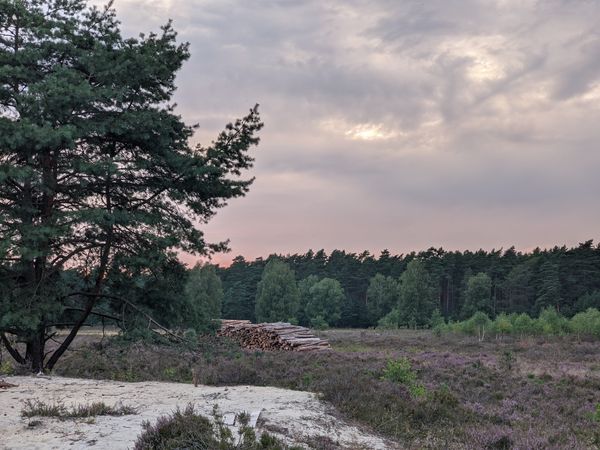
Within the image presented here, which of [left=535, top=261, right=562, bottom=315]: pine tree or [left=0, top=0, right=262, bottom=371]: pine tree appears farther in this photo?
[left=535, top=261, right=562, bottom=315]: pine tree

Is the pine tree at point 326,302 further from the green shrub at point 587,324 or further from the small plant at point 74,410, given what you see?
the small plant at point 74,410

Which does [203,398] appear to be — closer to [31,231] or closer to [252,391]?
[252,391]

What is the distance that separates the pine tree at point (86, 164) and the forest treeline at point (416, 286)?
57.6 meters

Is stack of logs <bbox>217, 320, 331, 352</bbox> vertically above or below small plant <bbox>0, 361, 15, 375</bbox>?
below

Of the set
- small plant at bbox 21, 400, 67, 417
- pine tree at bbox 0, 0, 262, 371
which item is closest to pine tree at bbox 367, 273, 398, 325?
pine tree at bbox 0, 0, 262, 371

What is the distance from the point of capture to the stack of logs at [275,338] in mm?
26219

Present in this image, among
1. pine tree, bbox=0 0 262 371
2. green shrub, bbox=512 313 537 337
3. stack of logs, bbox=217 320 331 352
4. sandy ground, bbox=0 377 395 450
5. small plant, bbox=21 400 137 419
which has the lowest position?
green shrub, bbox=512 313 537 337

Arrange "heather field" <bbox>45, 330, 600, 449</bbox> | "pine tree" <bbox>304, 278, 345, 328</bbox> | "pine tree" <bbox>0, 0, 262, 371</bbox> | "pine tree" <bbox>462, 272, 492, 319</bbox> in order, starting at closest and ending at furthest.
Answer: "heather field" <bbox>45, 330, 600, 449</bbox>, "pine tree" <bbox>0, 0, 262, 371</bbox>, "pine tree" <bbox>462, 272, 492, 319</bbox>, "pine tree" <bbox>304, 278, 345, 328</bbox>

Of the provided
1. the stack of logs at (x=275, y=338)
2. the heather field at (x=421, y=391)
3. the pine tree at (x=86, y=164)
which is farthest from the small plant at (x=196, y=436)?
the stack of logs at (x=275, y=338)

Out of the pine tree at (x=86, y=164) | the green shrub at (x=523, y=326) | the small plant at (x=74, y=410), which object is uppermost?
the pine tree at (x=86, y=164)

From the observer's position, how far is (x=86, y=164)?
11680 millimetres

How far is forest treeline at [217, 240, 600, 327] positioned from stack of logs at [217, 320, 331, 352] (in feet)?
134

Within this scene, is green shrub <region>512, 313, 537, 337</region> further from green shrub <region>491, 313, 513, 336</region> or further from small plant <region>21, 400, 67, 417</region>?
small plant <region>21, 400, 67, 417</region>

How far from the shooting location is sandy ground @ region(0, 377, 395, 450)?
6387 millimetres
